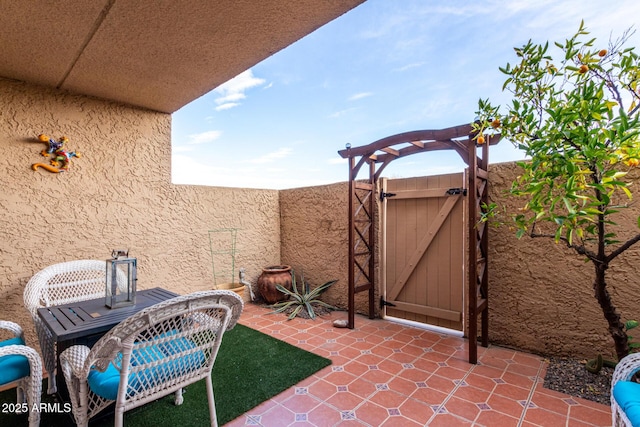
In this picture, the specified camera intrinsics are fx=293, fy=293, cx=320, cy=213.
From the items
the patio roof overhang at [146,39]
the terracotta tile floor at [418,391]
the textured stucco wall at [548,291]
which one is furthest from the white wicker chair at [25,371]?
the textured stucco wall at [548,291]

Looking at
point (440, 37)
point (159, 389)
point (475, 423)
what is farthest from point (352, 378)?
point (440, 37)

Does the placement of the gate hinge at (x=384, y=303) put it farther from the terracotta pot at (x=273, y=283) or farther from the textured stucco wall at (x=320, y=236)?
the terracotta pot at (x=273, y=283)

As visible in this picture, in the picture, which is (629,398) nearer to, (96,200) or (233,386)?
(233,386)

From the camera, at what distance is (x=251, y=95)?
6879mm

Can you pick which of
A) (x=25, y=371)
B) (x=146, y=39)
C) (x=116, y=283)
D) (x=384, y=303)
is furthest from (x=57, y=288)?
(x=384, y=303)

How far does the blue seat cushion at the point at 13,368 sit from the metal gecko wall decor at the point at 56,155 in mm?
1934

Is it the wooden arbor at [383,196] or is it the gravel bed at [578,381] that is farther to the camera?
the wooden arbor at [383,196]

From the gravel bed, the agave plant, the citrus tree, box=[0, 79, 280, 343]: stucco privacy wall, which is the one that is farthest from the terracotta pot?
the citrus tree

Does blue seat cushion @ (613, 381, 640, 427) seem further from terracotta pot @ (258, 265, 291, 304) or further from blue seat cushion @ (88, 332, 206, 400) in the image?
terracotta pot @ (258, 265, 291, 304)

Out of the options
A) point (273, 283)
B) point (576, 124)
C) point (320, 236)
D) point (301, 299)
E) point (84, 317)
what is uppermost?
point (576, 124)

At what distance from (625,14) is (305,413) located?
3534 mm

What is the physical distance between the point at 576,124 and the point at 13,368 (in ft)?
12.1

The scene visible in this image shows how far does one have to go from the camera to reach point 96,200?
3.27 meters

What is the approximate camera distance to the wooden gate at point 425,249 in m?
3.50
